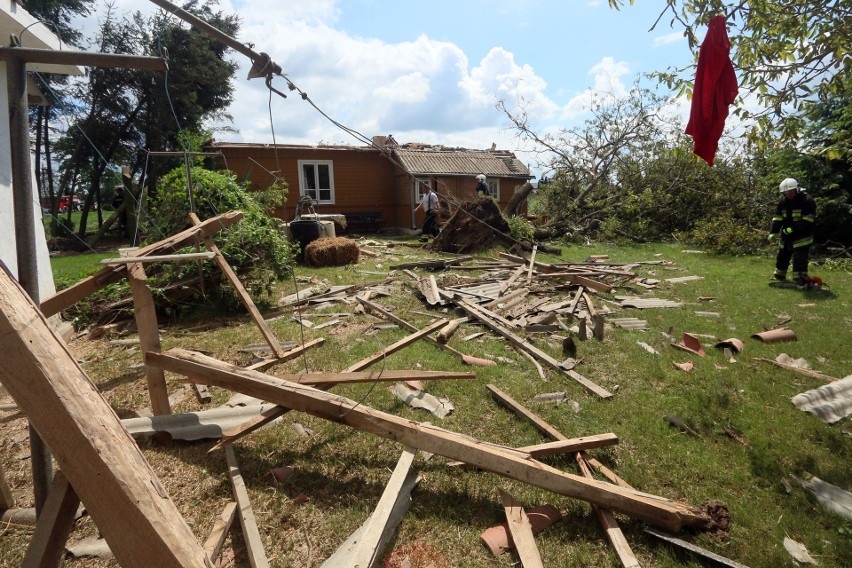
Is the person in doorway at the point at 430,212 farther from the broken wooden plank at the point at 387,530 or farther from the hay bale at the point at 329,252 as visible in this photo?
the broken wooden plank at the point at 387,530

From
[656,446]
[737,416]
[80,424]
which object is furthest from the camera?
[737,416]

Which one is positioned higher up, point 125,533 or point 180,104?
point 180,104

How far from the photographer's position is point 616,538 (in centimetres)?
248

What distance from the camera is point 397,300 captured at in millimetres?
7797

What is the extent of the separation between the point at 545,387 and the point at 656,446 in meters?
1.22

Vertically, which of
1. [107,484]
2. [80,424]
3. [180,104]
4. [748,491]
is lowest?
[748,491]

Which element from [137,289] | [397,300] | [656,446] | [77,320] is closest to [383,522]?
[656,446]

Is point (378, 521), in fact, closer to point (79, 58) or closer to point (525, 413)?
point (525, 413)

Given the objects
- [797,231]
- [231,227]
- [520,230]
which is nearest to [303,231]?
[231,227]

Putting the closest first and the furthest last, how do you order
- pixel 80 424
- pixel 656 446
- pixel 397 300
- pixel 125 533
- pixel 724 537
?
pixel 125 533 < pixel 80 424 < pixel 724 537 < pixel 656 446 < pixel 397 300

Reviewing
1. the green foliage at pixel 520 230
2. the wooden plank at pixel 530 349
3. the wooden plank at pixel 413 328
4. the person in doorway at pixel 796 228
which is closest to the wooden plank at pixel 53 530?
the wooden plank at pixel 413 328

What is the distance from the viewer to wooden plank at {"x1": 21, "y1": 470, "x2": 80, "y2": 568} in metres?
1.92

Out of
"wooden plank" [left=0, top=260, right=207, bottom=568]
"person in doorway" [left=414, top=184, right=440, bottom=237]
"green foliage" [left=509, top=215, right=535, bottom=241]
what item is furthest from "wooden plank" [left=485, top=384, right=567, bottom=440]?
"person in doorway" [left=414, top=184, right=440, bottom=237]

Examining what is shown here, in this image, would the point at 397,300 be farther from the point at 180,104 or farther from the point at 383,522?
the point at 180,104
